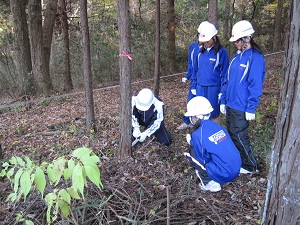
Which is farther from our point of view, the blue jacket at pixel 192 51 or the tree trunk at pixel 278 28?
the tree trunk at pixel 278 28

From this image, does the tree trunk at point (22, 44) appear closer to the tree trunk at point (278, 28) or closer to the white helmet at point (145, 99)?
the white helmet at point (145, 99)

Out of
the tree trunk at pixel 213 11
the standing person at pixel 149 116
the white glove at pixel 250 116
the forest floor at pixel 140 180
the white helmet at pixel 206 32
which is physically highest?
the tree trunk at pixel 213 11

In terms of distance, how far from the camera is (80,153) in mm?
1700

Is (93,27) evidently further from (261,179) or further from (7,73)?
(261,179)

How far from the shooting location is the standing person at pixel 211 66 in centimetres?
455

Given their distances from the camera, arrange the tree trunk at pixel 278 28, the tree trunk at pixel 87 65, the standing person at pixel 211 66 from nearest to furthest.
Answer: the standing person at pixel 211 66 < the tree trunk at pixel 87 65 < the tree trunk at pixel 278 28

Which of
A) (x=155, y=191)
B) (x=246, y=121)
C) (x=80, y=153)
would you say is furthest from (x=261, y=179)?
(x=80, y=153)

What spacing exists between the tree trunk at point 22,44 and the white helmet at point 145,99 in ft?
25.0

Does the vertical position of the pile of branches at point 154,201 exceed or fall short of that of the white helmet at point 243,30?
it falls short

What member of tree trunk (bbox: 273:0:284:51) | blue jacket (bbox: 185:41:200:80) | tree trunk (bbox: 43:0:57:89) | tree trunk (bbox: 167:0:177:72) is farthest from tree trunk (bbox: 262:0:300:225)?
tree trunk (bbox: 273:0:284:51)

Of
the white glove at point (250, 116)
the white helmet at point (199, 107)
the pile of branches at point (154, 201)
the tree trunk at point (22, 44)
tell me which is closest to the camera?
the pile of branches at point (154, 201)

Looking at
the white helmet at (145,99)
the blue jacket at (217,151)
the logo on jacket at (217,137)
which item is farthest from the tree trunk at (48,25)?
the logo on jacket at (217,137)

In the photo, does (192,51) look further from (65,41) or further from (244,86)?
(65,41)

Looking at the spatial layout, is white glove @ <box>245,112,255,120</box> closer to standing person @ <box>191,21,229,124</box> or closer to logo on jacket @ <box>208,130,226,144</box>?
logo on jacket @ <box>208,130,226,144</box>
